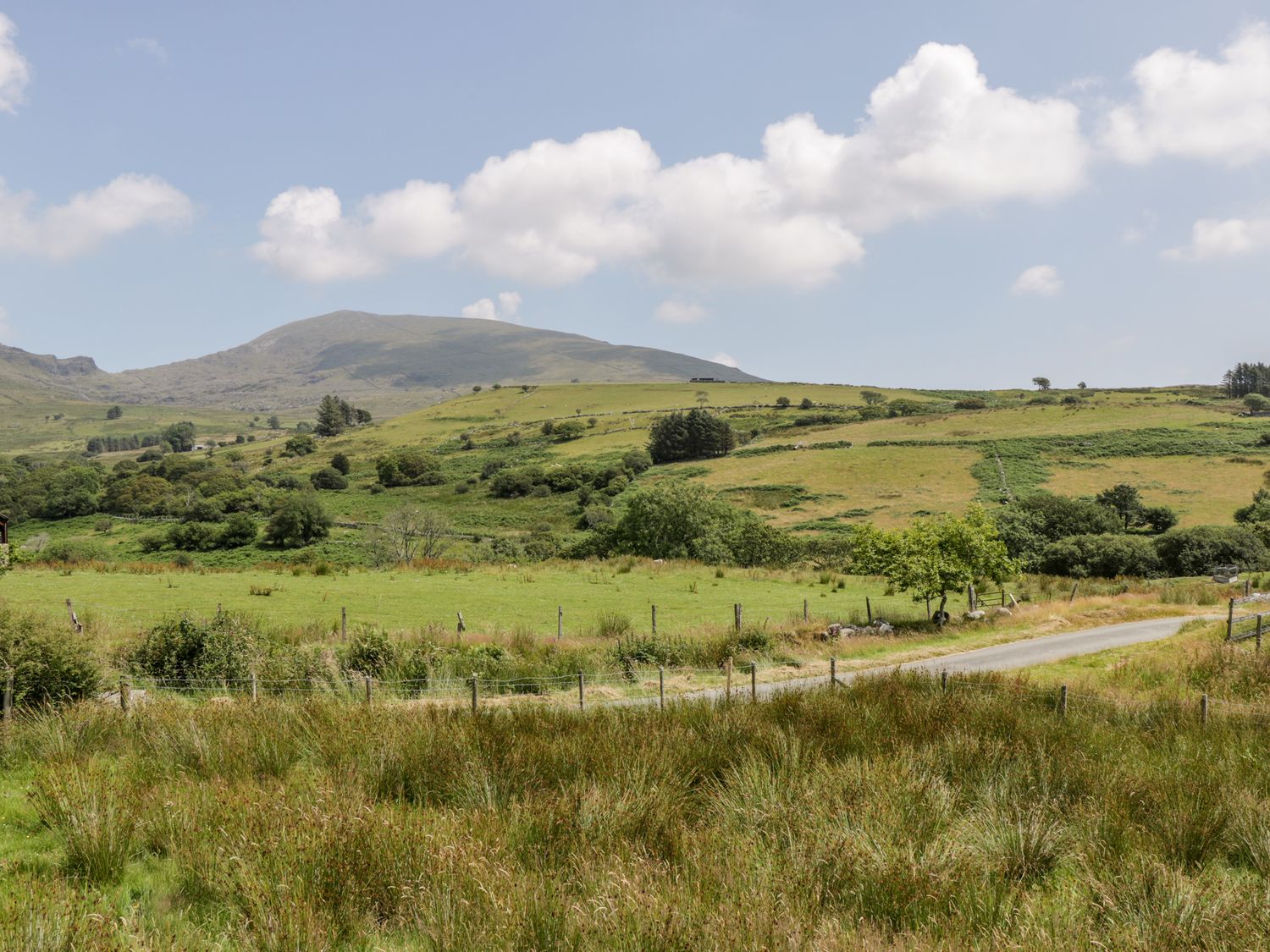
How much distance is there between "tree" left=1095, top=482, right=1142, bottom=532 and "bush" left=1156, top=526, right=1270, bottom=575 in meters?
14.4

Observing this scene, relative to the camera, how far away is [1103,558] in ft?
168

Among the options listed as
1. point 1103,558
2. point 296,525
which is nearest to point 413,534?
point 296,525

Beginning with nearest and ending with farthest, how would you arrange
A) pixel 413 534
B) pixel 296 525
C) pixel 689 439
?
pixel 413 534, pixel 296 525, pixel 689 439

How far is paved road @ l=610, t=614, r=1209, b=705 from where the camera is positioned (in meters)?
20.2

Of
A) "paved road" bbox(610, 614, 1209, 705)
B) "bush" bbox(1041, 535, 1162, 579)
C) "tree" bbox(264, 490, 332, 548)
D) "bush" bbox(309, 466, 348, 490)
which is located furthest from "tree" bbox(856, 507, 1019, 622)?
"bush" bbox(309, 466, 348, 490)

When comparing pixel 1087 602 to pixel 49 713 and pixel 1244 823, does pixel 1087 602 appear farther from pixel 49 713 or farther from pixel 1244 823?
pixel 49 713

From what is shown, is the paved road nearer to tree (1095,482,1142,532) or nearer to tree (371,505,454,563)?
tree (1095,482,1142,532)

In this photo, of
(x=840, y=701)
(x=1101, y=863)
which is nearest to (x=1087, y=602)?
(x=840, y=701)

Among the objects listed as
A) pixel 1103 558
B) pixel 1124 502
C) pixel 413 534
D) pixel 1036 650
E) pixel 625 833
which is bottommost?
pixel 1103 558

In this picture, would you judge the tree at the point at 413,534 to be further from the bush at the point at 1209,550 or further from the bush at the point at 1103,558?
the bush at the point at 1209,550

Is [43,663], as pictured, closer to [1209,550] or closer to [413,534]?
[413,534]

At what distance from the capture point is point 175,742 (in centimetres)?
854

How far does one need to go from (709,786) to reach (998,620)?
27.5 meters

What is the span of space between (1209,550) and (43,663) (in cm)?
5883
